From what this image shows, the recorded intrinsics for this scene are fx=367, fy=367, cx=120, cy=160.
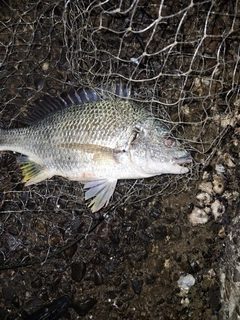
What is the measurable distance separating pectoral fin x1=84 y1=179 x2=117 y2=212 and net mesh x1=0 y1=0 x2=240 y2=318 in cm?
27

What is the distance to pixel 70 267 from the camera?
11.1 ft

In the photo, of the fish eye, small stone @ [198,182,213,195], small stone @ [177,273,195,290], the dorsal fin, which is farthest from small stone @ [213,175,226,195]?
the dorsal fin

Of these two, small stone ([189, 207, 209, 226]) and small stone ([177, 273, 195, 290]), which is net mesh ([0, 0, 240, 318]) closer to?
small stone ([189, 207, 209, 226])

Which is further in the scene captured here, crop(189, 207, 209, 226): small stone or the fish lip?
crop(189, 207, 209, 226): small stone

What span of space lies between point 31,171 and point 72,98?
0.73 m

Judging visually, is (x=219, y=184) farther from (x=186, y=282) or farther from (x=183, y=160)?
(x=186, y=282)

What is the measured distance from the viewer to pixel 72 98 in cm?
317

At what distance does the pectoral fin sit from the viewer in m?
3.04

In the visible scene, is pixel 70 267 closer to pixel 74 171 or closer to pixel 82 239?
pixel 82 239

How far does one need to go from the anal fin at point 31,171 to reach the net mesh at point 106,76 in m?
0.19

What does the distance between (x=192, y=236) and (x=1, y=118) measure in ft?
6.73

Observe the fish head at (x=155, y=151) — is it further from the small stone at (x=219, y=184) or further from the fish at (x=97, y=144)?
the small stone at (x=219, y=184)

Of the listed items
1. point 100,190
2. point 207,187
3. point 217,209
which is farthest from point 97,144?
point 217,209

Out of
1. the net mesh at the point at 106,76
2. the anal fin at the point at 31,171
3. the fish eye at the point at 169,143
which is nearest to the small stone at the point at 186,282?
the net mesh at the point at 106,76
